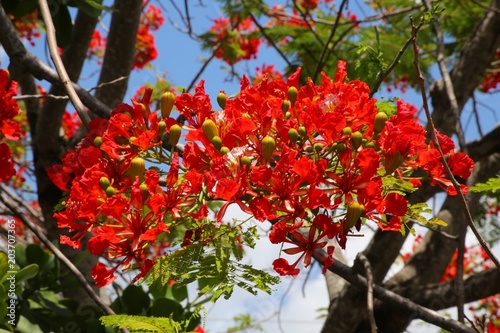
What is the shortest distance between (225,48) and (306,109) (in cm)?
415

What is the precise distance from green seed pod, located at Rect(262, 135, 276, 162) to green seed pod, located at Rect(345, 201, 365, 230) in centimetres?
18

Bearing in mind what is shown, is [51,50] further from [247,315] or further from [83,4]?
[247,315]

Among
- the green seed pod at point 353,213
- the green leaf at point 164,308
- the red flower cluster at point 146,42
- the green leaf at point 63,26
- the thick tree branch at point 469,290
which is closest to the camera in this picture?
the green seed pod at point 353,213

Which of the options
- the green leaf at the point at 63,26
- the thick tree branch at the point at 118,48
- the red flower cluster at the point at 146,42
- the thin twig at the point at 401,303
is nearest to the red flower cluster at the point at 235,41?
the red flower cluster at the point at 146,42

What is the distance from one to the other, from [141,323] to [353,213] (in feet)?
1.66

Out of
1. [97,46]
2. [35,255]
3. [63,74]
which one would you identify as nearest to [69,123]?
[97,46]

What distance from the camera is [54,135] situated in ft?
11.7

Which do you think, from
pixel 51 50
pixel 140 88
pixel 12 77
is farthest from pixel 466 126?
pixel 140 88

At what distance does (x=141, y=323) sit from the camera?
1.36 m

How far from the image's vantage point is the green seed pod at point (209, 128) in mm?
1305

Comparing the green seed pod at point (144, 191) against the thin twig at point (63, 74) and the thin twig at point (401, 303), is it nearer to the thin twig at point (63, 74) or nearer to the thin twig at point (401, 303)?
the thin twig at point (63, 74)

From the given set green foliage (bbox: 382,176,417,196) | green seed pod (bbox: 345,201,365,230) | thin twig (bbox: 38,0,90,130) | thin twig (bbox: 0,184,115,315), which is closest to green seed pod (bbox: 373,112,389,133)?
green foliage (bbox: 382,176,417,196)

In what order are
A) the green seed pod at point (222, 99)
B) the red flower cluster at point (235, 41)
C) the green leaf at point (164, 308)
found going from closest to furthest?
the green seed pod at point (222, 99), the green leaf at point (164, 308), the red flower cluster at point (235, 41)

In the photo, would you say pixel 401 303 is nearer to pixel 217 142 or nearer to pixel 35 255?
pixel 217 142
